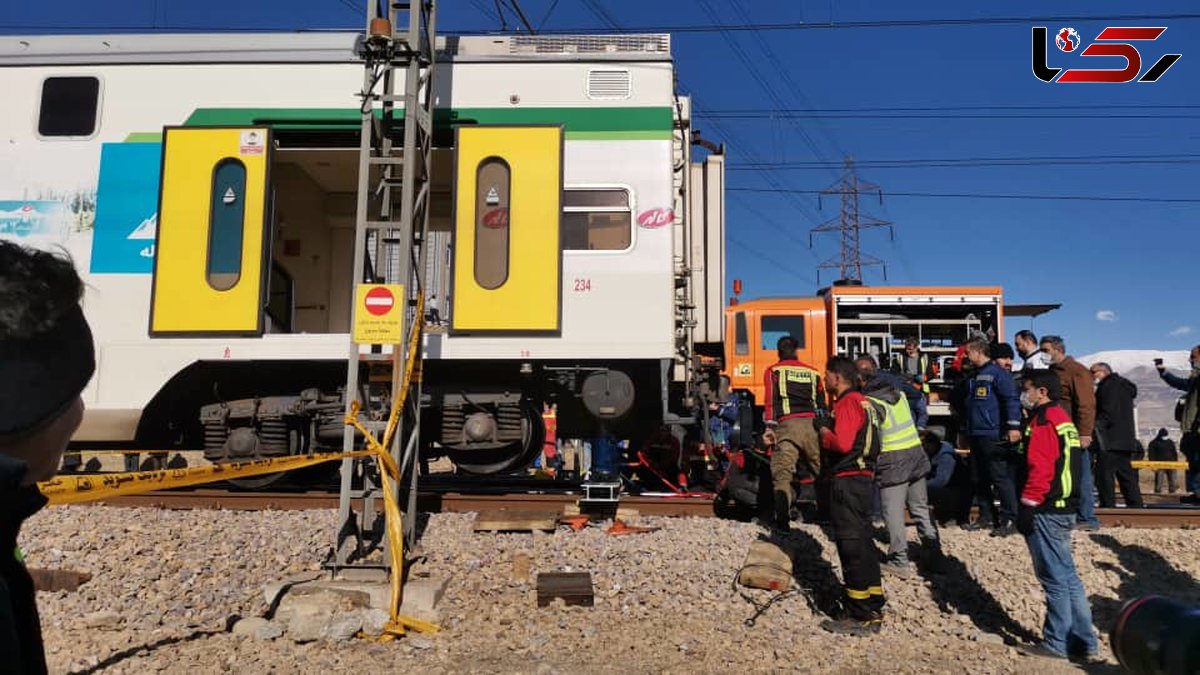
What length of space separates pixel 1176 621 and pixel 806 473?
6565 mm

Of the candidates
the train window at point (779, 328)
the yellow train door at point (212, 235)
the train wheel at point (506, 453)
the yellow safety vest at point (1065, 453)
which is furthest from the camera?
the train window at point (779, 328)

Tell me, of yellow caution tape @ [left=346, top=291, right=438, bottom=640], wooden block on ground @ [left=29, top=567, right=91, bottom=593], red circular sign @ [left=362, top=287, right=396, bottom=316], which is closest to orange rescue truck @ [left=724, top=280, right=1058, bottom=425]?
yellow caution tape @ [left=346, top=291, right=438, bottom=640]

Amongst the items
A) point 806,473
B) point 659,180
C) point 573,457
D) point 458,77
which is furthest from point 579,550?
point 573,457

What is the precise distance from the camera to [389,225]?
5.71 m

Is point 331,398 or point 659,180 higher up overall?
point 659,180

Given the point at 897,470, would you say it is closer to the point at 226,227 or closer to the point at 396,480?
the point at 396,480

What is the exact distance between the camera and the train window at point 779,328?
1345cm

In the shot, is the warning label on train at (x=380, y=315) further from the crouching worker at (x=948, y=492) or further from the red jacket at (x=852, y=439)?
the crouching worker at (x=948, y=492)

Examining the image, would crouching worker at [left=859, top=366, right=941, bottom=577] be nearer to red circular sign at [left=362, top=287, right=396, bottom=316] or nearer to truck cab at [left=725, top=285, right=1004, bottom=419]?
red circular sign at [left=362, top=287, right=396, bottom=316]

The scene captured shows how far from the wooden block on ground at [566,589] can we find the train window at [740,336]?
866 cm

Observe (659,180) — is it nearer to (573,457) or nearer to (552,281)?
(552,281)

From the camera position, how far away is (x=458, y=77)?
705 centimetres

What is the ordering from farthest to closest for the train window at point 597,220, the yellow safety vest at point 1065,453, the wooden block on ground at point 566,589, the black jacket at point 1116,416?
the black jacket at point 1116,416 < the train window at point 597,220 < the wooden block on ground at point 566,589 < the yellow safety vest at point 1065,453

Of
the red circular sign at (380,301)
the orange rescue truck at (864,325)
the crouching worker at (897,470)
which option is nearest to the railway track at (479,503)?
the crouching worker at (897,470)
